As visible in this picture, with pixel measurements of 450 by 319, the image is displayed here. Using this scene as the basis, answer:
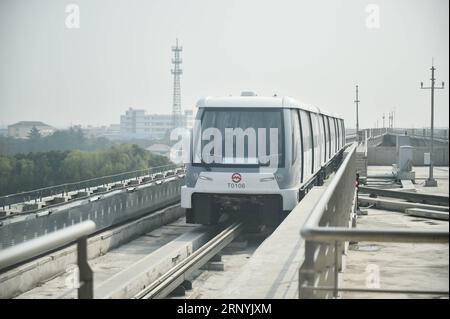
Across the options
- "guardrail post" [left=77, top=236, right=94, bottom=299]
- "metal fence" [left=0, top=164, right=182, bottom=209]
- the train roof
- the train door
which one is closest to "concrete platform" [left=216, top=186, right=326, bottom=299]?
"guardrail post" [left=77, top=236, right=94, bottom=299]

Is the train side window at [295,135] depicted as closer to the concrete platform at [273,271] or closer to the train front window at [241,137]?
the train front window at [241,137]

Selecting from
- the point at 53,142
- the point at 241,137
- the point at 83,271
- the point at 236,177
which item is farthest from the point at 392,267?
the point at 53,142

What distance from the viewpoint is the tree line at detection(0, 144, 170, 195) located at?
307 ft

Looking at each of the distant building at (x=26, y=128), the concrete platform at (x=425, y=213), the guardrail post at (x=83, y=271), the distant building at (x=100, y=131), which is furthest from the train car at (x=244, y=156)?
the distant building at (x=100, y=131)

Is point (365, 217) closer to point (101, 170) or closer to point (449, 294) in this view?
point (449, 294)

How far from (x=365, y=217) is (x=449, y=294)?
1617cm

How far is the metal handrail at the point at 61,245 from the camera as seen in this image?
388cm

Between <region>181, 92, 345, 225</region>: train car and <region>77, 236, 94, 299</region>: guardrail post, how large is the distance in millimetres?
11361

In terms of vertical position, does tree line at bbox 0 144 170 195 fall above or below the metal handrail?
below

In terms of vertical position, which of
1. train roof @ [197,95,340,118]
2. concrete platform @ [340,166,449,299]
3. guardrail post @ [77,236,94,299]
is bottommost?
concrete platform @ [340,166,449,299]

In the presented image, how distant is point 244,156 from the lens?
53.1ft

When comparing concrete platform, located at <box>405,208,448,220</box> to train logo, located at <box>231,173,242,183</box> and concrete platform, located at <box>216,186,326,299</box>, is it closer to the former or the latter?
train logo, located at <box>231,173,242,183</box>

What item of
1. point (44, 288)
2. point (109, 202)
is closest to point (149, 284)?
point (44, 288)
